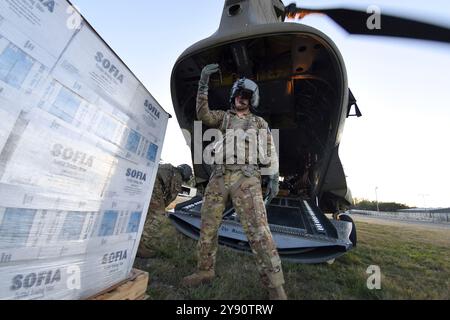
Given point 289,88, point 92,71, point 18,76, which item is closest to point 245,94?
point 289,88

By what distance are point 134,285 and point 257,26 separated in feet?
10.2

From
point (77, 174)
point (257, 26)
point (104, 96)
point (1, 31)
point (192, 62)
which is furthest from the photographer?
point (192, 62)

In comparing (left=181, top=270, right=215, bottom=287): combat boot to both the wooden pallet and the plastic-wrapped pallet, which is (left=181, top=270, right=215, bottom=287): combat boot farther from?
the plastic-wrapped pallet

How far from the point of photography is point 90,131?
4.27ft

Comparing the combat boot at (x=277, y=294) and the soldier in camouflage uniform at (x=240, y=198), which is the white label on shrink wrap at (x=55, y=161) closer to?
the soldier in camouflage uniform at (x=240, y=198)

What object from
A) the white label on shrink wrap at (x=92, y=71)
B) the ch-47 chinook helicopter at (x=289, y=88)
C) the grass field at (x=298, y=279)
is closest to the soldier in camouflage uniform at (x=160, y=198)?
the grass field at (x=298, y=279)

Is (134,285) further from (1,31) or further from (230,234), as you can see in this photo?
(230,234)

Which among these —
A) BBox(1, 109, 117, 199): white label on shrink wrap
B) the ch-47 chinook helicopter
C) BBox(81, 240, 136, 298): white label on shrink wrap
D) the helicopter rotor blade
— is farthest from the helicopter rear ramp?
BBox(1, 109, 117, 199): white label on shrink wrap

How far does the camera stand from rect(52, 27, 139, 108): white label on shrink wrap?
1188mm

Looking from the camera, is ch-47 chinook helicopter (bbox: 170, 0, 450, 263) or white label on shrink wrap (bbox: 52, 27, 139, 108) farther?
ch-47 chinook helicopter (bbox: 170, 0, 450, 263)

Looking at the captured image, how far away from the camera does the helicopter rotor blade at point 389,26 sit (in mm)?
2334

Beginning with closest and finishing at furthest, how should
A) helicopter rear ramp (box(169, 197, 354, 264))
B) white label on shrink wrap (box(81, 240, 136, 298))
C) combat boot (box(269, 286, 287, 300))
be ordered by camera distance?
white label on shrink wrap (box(81, 240, 136, 298)) < combat boot (box(269, 286, 287, 300)) < helicopter rear ramp (box(169, 197, 354, 264))

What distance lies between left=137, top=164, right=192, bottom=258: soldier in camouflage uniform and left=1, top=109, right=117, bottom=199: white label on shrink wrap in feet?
6.49
